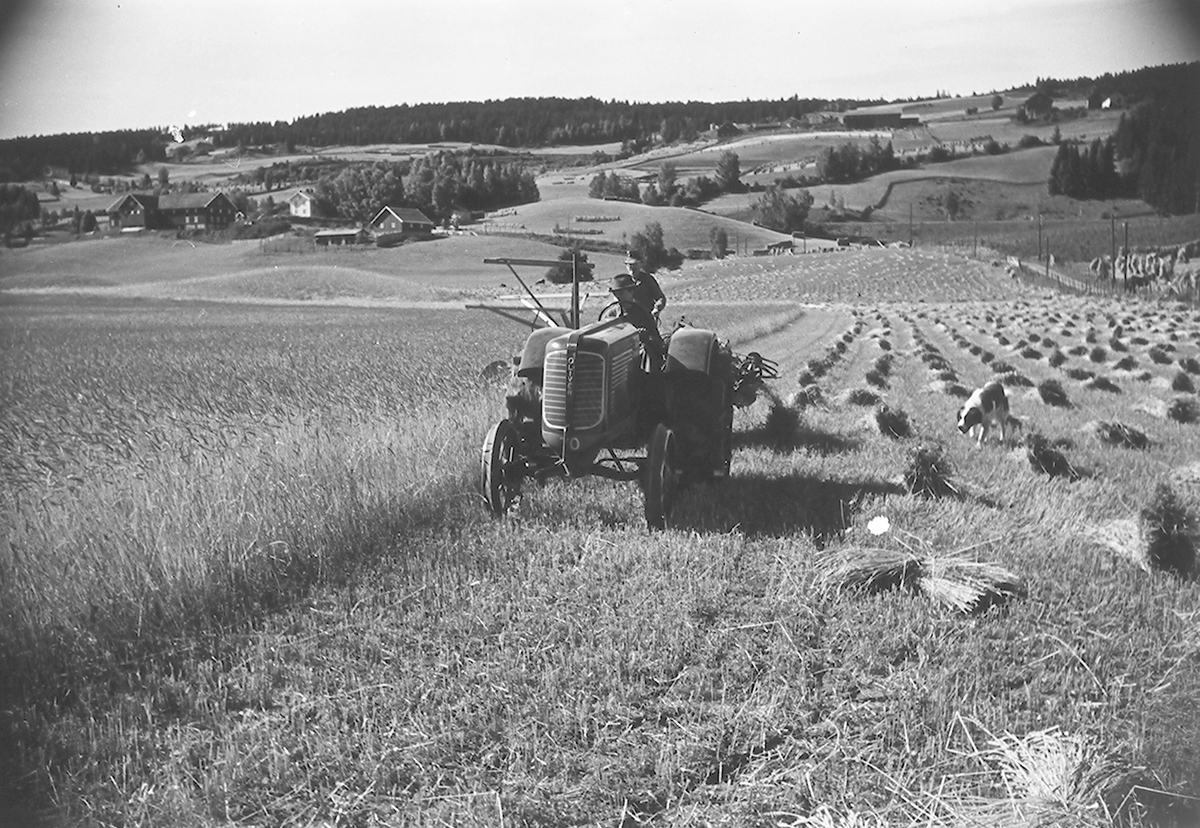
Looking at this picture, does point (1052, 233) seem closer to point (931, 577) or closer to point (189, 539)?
point (931, 577)

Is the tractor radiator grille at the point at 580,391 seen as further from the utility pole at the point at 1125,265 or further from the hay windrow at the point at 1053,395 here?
the utility pole at the point at 1125,265

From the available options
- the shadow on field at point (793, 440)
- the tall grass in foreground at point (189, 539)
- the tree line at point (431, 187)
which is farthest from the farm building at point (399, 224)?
the shadow on field at point (793, 440)

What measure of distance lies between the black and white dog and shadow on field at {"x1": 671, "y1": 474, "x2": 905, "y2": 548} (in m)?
2.78

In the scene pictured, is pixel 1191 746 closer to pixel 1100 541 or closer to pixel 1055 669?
pixel 1055 669

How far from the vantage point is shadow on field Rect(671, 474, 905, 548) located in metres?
6.91

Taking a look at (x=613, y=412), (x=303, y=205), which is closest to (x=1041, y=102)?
(x=613, y=412)

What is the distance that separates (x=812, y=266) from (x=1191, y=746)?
148 ft

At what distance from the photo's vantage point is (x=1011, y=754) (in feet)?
11.9

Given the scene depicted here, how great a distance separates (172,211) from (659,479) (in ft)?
20.3

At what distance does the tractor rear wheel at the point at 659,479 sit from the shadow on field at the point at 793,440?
9.39 ft

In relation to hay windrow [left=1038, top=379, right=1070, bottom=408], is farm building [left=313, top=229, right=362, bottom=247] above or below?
above

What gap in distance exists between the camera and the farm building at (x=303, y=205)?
11492 mm

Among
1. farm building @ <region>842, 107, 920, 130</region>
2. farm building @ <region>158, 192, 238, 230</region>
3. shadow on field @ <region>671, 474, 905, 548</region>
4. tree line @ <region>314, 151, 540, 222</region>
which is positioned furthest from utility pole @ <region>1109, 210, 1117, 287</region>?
farm building @ <region>158, 192, 238, 230</region>

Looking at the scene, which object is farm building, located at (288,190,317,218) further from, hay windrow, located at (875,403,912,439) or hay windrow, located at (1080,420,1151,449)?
hay windrow, located at (1080,420,1151,449)
